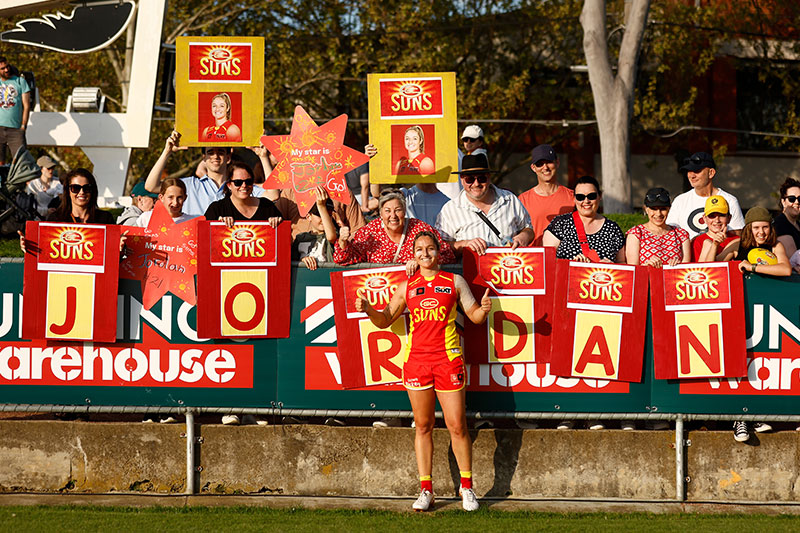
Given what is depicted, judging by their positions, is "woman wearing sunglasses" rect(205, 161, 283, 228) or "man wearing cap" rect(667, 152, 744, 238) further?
"man wearing cap" rect(667, 152, 744, 238)

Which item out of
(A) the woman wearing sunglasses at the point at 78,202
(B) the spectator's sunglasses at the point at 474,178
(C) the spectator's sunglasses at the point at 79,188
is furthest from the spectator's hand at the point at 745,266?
(C) the spectator's sunglasses at the point at 79,188

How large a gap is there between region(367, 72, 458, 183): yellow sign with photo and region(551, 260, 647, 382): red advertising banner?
1.37 meters

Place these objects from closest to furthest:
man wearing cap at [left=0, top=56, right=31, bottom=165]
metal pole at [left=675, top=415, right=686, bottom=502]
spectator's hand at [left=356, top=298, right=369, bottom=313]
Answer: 1. spectator's hand at [left=356, top=298, right=369, bottom=313]
2. metal pole at [left=675, top=415, right=686, bottom=502]
3. man wearing cap at [left=0, top=56, right=31, bottom=165]

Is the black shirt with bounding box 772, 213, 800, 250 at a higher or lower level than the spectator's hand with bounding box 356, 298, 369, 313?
higher

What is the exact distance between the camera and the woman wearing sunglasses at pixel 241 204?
25.3 ft

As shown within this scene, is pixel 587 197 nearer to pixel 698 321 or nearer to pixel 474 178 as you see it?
pixel 474 178

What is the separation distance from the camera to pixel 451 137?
8.07 metres

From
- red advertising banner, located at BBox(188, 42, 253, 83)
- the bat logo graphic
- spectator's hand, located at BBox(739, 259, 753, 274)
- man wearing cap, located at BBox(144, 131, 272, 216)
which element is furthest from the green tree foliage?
spectator's hand, located at BBox(739, 259, 753, 274)

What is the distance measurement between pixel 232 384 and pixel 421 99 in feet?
8.65

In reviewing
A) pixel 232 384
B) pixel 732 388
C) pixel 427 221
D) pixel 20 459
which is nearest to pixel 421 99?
pixel 427 221

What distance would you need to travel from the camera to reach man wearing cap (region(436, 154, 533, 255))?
315 inches

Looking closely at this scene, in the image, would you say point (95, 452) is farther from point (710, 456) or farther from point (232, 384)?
point (710, 456)

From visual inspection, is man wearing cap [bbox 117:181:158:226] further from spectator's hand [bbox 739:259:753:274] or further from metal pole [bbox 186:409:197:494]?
spectator's hand [bbox 739:259:753:274]

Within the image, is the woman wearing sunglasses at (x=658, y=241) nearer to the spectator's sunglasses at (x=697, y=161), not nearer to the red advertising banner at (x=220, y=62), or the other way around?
the spectator's sunglasses at (x=697, y=161)
